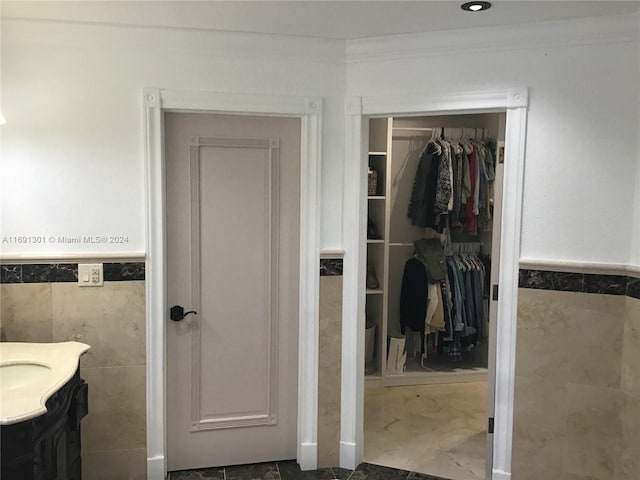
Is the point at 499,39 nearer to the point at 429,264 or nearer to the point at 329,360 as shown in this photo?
the point at 329,360

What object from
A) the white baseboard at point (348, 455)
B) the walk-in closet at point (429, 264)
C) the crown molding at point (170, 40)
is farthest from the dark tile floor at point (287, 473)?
the crown molding at point (170, 40)

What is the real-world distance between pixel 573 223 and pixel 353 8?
1.43m

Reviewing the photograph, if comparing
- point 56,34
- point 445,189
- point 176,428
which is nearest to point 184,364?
point 176,428

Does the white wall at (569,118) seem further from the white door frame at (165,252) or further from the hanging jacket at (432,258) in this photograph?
the hanging jacket at (432,258)

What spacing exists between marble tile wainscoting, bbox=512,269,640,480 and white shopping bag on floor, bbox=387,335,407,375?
5.47 feet

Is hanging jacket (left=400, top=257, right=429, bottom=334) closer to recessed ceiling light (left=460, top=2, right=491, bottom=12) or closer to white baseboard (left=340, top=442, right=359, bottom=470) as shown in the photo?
white baseboard (left=340, top=442, right=359, bottom=470)

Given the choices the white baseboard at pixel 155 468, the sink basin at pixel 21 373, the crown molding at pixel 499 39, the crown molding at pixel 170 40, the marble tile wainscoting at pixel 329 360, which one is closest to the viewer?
the sink basin at pixel 21 373

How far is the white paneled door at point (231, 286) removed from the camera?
2.92 meters

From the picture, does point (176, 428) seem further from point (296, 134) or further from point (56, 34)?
point (56, 34)

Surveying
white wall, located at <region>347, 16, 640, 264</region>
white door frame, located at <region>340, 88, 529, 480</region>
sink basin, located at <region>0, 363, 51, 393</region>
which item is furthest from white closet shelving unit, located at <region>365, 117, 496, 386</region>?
sink basin, located at <region>0, 363, 51, 393</region>

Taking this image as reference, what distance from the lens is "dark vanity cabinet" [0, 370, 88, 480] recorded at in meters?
1.68

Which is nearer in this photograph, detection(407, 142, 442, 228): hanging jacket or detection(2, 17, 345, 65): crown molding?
detection(2, 17, 345, 65): crown molding

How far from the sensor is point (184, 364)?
299 cm

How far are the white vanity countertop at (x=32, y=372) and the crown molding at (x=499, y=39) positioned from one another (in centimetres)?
198
